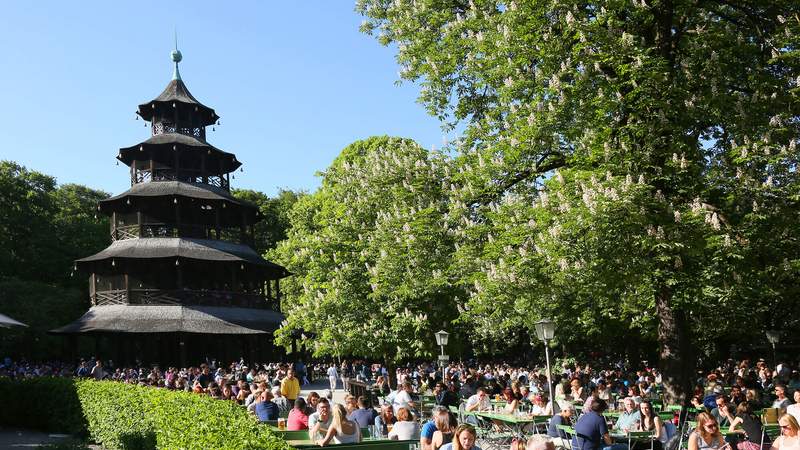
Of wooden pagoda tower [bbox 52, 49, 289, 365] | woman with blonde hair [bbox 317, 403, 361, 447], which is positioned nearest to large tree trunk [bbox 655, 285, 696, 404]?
woman with blonde hair [bbox 317, 403, 361, 447]

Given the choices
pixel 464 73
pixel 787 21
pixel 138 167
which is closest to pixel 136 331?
pixel 138 167

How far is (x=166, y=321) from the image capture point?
43.7 m

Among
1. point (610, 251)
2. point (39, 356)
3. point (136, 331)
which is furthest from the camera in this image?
point (39, 356)

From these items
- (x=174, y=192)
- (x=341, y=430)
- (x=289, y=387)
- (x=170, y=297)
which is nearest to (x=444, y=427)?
(x=341, y=430)

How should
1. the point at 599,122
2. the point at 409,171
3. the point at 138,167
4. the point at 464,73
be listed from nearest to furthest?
the point at 599,122
the point at 464,73
the point at 409,171
the point at 138,167

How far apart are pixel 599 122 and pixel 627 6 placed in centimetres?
287

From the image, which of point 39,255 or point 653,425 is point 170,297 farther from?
point 653,425

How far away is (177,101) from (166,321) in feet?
56.6

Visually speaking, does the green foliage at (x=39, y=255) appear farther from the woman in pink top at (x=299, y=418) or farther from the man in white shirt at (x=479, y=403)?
the woman in pink top at (x=299, y=418)

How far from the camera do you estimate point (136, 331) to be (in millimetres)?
42281

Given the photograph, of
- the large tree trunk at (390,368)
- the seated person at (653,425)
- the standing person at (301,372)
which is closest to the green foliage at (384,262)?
the large tree trunk at (390,368)

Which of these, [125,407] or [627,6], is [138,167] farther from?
[627,6]

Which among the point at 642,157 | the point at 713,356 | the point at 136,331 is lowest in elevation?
the point at 713,356

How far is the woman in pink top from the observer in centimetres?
1446
